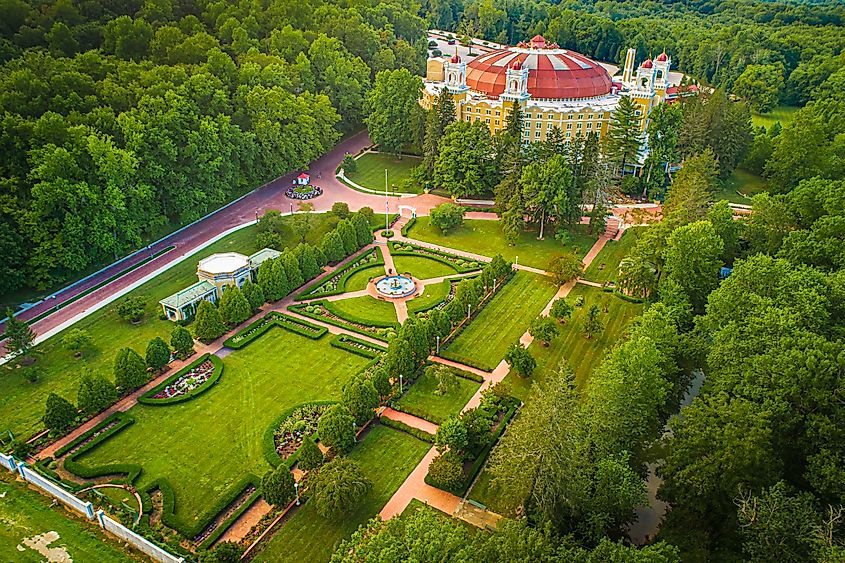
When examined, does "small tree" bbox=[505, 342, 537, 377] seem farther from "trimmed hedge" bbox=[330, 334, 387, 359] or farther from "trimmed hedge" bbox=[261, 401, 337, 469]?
"trimmed hedge" bbox=[261, 401, 337, 469]

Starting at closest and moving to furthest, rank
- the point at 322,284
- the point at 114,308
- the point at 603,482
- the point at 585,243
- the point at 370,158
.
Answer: the point at 603,482 < the point at 114,308 < the point at 322,284 < the point at 585,243 < the point at 370,158

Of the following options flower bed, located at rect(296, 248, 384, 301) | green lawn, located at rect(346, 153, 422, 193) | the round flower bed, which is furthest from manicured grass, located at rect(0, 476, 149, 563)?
green lawn, located at rect(346, 153, 422, 193)

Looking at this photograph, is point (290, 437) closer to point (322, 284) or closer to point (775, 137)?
point (322, 284)

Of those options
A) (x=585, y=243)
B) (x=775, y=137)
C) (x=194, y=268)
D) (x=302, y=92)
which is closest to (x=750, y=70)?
(x=775, y=137)

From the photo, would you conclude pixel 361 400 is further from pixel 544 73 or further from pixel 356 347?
pixel 544 73

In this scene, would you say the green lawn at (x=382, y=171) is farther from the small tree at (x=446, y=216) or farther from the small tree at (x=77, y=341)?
the small tree at (x=77, y=341)

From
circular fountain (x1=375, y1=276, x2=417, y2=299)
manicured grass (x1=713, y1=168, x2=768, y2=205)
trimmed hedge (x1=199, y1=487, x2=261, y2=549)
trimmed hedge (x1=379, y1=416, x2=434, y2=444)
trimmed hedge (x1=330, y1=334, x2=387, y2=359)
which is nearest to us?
trimmed hedge (x1=199, y1=487, x2=261, y2=549)
